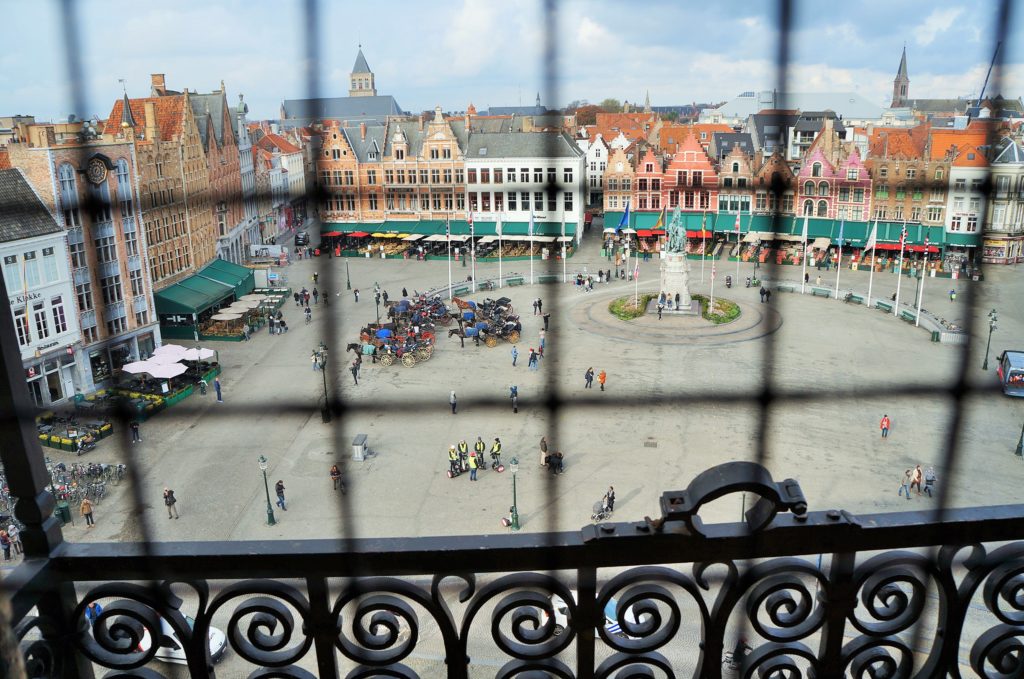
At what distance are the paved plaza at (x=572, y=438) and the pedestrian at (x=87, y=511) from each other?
0.24m

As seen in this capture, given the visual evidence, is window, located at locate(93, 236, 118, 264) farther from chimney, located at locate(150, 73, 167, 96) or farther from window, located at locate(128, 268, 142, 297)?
window, located at locate(128, 268, 142, 297)

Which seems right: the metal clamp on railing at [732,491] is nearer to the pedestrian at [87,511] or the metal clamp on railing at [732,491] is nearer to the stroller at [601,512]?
the stroller at [601,512]

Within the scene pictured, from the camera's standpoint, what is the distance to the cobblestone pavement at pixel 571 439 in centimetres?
1246

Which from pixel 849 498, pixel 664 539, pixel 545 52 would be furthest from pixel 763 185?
pixel 849 498

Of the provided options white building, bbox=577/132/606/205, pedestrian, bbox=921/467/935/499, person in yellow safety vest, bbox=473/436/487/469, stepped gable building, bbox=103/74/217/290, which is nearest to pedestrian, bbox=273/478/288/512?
person in yellow safety vest, bbox=473/436/487/469

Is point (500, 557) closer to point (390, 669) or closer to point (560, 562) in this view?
point (560, 562)

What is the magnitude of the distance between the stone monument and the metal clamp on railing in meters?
23.4

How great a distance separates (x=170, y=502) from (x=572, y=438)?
718cm

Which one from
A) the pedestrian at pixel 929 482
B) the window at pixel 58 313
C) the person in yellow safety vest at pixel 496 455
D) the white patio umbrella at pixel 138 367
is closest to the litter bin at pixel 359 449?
the person in yellow safety vest at pixel 496 455

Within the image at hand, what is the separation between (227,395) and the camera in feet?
56.5

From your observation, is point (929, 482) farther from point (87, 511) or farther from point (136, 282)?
point (136, 282)

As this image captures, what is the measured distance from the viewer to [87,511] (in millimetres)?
12320

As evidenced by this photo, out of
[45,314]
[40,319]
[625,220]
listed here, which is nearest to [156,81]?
[45,314]

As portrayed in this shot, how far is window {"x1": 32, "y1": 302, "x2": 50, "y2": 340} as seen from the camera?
1082 cm
